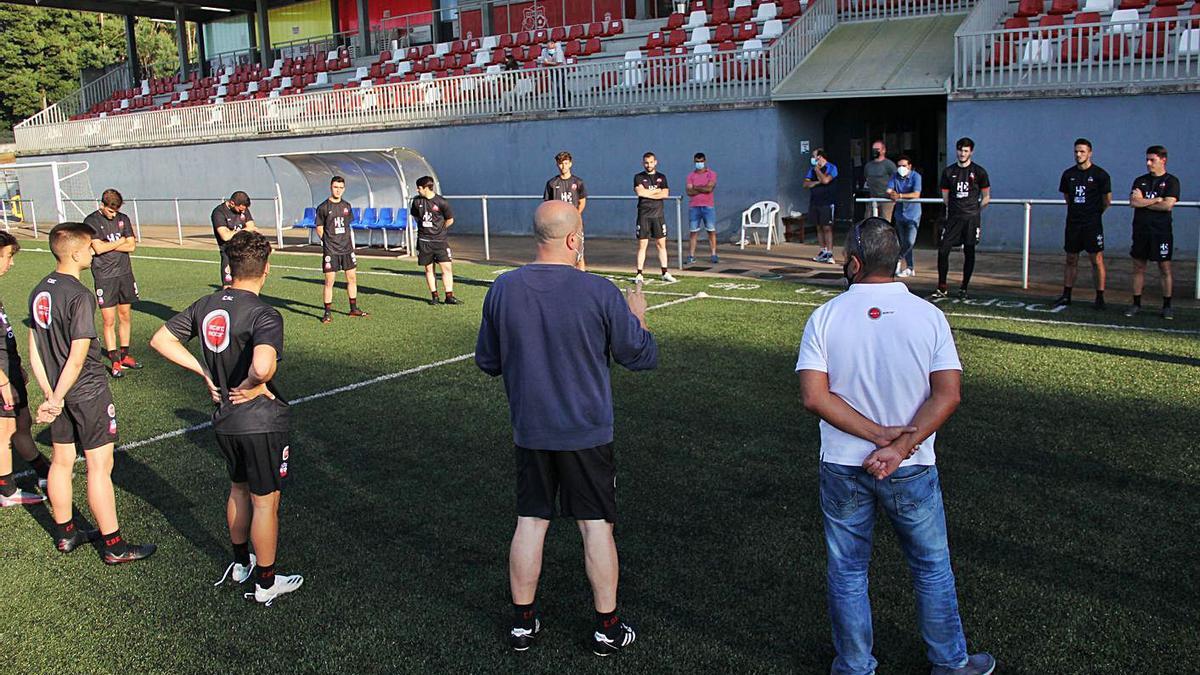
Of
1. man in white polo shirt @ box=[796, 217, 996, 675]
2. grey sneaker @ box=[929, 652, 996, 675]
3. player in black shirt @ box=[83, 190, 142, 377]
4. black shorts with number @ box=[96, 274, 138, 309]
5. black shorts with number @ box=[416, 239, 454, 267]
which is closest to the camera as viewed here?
man in white polo shirt @ box=[796, 217, 996, 675]

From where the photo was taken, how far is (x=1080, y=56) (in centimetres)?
1680

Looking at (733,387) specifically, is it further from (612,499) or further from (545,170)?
(545,170)

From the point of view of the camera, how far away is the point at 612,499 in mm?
4191

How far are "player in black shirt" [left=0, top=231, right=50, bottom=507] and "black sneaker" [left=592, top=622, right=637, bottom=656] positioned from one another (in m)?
3.70

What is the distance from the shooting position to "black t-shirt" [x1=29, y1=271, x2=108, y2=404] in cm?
537

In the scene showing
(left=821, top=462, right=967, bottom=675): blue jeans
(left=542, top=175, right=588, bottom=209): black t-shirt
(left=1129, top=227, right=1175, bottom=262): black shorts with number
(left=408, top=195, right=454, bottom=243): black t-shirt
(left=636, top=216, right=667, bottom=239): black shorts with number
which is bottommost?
(left=821, top=462, right=967, bottom=675): blue jeans

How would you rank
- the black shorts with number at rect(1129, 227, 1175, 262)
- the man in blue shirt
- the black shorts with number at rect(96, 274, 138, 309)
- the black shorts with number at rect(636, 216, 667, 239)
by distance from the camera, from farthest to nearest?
1. the black shorts with number at rect(636, 216, 667, 239)
2. the man in blue shirt
3. the black shorts with number at rect(1129, 227, 1175, 262)
4. the black shorts with number at rect(96, 274, 138, 309)

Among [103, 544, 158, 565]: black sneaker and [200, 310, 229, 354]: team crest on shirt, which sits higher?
[200, 310, 229, 354]: team crest on shirt

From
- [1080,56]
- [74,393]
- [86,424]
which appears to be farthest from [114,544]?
[1080,56]

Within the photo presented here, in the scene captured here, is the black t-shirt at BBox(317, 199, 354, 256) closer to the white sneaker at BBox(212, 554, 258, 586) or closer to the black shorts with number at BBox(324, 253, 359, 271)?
the black shorts with number at BBox(324, 253, 359, 271)

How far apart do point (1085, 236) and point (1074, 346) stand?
2163 millimetres

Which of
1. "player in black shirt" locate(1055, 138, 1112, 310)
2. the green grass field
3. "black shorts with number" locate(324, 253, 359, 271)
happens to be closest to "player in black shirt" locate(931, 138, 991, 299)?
"player in black shirt" locate(1055, 138, 1112, 310)

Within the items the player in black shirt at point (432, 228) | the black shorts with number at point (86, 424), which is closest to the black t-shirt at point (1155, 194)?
the player in black shirt at point (432, 228)

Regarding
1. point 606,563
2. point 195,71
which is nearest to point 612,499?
point 606,563
